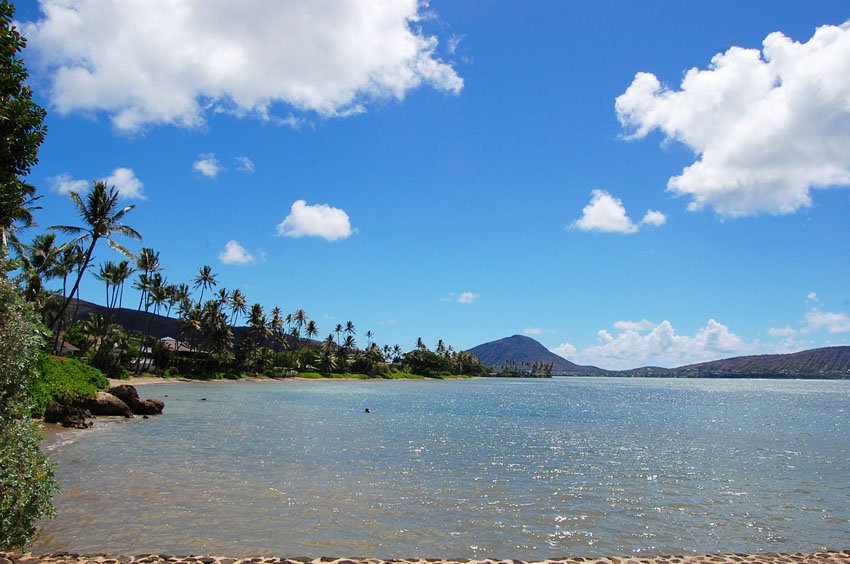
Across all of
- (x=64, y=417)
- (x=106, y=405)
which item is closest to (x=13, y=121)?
(x=64, y=417)

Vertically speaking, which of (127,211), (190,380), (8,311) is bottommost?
(190,380)

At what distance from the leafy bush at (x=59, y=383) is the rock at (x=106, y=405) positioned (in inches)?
20.2

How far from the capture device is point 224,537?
11.8 m

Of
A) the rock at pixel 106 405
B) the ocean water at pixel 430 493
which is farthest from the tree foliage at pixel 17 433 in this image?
the rock at pixel 106 405

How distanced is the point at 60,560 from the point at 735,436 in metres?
38.5

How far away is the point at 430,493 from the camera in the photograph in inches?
657

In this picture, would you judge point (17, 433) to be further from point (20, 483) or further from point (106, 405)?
point (106, 405)

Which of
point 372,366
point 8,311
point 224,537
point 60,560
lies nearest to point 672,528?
point 224,537

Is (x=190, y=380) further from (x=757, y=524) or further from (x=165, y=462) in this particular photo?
(x=757, y=524)

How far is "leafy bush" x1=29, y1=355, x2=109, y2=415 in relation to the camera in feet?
89.4

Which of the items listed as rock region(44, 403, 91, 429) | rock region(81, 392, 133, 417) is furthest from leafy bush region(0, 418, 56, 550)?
rock region(81, 392, 133, 417)

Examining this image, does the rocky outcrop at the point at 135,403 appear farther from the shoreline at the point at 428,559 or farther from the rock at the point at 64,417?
the shoreline at the point at 428,559

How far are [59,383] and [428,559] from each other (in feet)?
96.2

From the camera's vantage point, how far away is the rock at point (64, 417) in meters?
28.4
